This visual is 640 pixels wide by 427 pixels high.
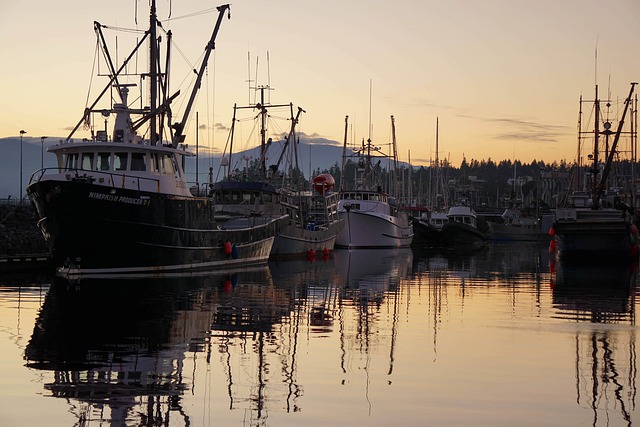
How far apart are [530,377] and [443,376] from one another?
1.24 m

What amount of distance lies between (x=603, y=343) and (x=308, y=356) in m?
5.58

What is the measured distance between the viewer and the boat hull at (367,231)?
218 ft

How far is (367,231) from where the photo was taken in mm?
67875

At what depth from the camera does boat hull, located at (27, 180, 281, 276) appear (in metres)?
30.7

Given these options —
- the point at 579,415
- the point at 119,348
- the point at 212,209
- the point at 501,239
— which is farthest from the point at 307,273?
the point at 501,239

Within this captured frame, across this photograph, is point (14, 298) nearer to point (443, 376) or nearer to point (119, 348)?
point (119, 348)

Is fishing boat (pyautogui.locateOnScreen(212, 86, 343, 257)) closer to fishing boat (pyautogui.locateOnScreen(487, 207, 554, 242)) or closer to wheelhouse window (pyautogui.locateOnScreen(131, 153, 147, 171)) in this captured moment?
wheelhouse window (pyautogui.locateOnScreen(131, 153, 147, 171))

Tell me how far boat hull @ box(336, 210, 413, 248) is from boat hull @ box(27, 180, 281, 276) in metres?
31.5

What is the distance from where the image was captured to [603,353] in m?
16.5

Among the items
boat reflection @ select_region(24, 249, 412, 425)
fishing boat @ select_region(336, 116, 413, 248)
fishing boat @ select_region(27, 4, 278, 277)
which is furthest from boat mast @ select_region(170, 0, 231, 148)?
fishing boat @ select_region(336, 116, 413, 248)

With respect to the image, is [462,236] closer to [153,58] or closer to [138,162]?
[153,58]

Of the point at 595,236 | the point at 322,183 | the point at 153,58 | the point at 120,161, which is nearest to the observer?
the point at 120,161

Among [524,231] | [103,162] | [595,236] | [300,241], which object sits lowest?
[524,231]

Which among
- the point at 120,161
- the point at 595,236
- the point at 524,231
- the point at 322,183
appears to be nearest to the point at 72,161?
the point at 120,161
